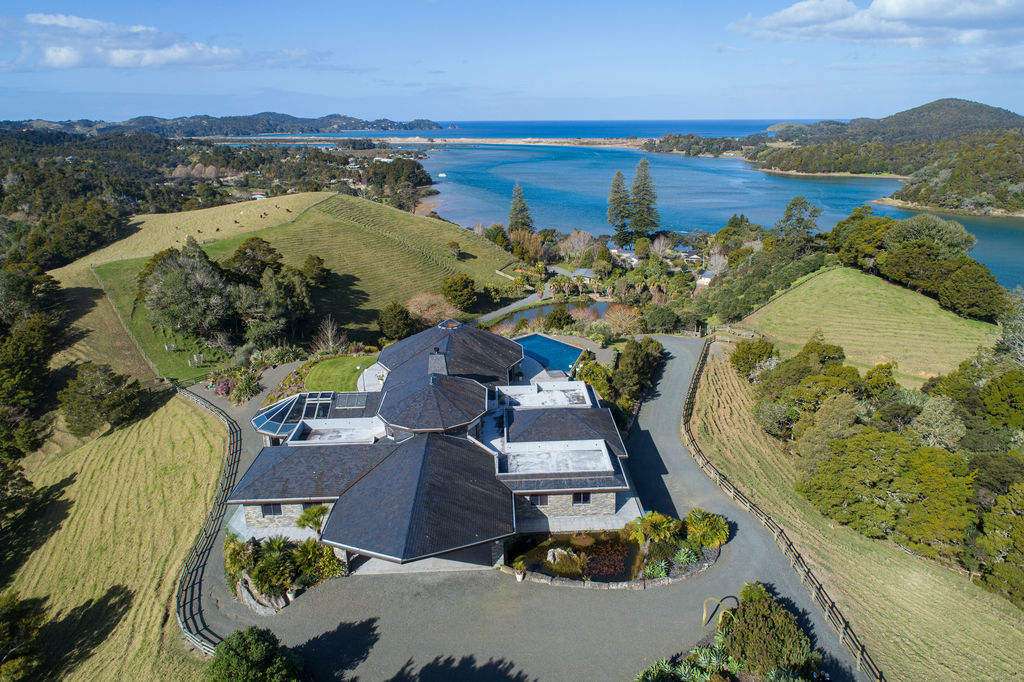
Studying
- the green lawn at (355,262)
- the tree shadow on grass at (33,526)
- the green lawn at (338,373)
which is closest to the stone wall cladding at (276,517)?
the tree shadow on grass at (33,526)

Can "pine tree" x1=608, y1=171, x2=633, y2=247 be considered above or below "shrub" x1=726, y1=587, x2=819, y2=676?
above

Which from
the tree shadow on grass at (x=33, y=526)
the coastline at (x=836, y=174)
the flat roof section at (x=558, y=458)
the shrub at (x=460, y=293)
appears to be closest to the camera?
the flat roof section at (x=558, y=458)

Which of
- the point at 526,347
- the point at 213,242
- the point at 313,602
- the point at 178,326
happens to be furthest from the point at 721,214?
the point at 313,602

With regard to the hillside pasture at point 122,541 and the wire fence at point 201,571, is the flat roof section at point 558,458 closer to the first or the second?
the wire fence at point 201,571

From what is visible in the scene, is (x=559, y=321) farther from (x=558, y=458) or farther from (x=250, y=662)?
(x=250, y=662)

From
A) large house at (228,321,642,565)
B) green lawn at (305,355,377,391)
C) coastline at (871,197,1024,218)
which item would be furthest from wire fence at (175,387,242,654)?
coastline at (871,197,1024,218)

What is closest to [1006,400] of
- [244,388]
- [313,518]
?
[313,518]

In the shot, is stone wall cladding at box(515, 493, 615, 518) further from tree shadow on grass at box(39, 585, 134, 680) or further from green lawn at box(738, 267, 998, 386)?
green lawn at box(738, 267, 998, 386)

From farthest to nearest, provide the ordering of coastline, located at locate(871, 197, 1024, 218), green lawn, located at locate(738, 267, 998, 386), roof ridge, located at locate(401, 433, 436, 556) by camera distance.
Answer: coastline, located at locate(871, 197, 1024, 218)
green lawn, located at locate(738, 267, 998, 386)
roof ridge, located at locate(401, 433, 436, 556)
